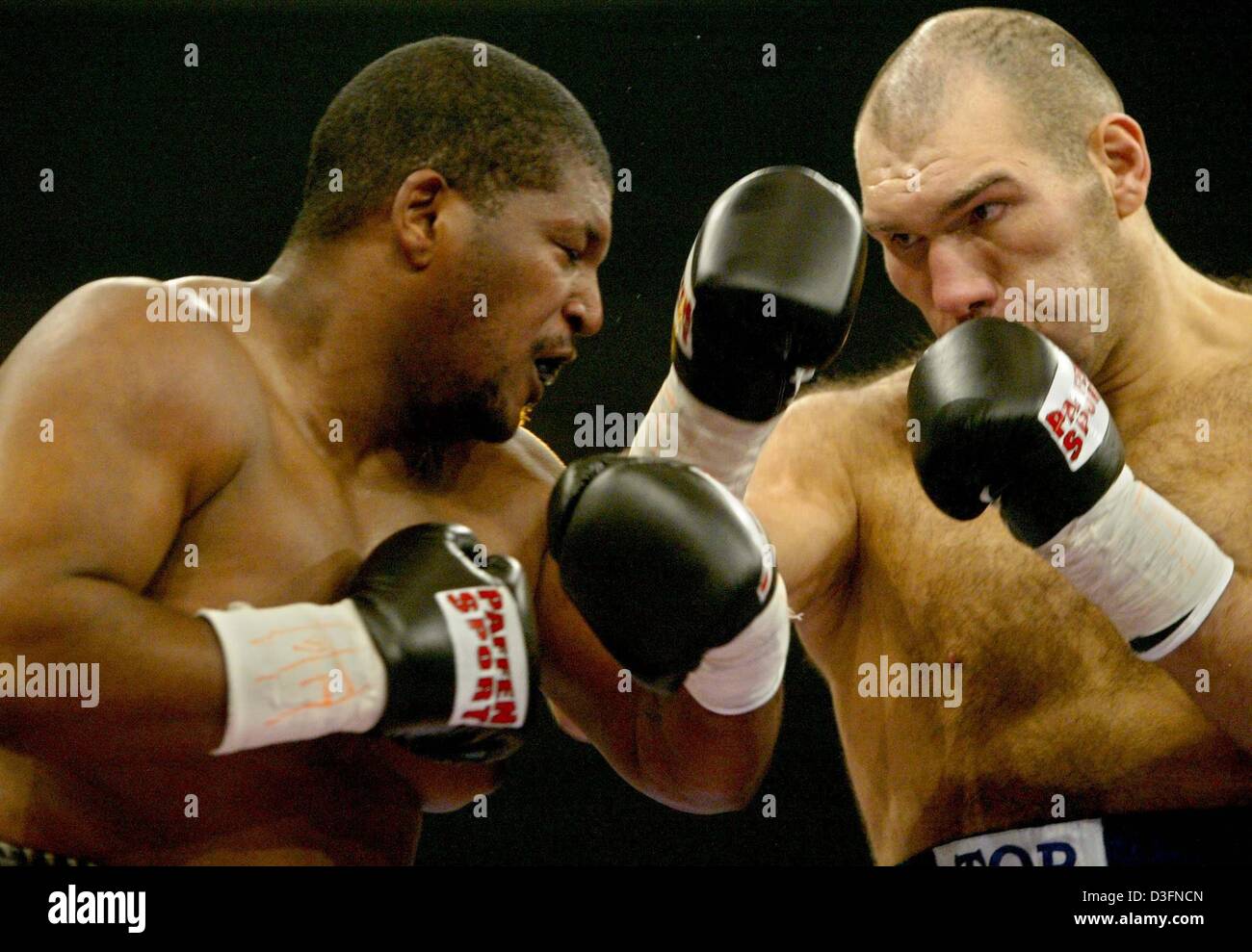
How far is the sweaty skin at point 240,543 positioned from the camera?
1459 mm

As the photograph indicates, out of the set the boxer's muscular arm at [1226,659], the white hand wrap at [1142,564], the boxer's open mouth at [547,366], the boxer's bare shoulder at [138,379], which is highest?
the boxer's bare shoulder at [138,379]

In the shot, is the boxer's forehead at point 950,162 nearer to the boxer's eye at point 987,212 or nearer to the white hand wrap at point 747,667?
the boxer's eye at point 987,212

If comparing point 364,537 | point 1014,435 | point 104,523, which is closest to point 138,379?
point 104,523

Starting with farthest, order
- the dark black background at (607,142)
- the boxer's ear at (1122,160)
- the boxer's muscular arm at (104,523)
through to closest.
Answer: the dark black background at (607,142) → the boxer's ear at (1122,160) → the boxer's muscular arm at (104,523)

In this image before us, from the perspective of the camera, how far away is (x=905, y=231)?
218 cm

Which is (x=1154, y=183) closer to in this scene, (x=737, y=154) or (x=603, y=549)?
(x=737, y=154)

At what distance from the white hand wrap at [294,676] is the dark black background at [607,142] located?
1.73 m

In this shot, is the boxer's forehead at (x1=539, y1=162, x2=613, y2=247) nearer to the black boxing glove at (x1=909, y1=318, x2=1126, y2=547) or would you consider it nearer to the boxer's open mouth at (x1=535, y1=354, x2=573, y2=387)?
the boxer's open mouth at (x1=535, y1=354, x2=573, y2=387)

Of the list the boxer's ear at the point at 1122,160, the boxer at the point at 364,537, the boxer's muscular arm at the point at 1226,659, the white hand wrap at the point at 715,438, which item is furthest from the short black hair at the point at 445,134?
the boxer's muscular arm at the point at 1226,659

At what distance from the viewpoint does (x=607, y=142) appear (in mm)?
3381

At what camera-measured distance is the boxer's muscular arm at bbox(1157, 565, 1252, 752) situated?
5.85ft
